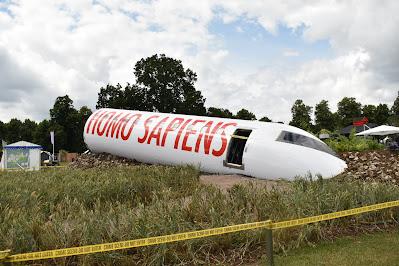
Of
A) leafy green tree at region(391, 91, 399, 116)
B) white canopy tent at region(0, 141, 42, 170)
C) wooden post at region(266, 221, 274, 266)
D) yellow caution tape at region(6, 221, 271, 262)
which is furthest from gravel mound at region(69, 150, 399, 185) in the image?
leafy green tree at region(391, 91, 399, 116)

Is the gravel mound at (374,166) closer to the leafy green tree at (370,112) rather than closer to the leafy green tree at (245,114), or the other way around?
the leafy green tree at (245,114)

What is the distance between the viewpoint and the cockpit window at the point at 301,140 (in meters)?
15.3

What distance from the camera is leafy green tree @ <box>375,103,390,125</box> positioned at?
96.0 metres

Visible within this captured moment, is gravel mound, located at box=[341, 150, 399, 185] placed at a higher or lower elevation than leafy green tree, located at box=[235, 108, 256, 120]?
lower

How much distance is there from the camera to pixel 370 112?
9825cm

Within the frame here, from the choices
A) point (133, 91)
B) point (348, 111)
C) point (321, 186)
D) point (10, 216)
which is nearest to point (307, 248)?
point (321, 186)

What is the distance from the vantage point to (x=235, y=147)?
1661cm

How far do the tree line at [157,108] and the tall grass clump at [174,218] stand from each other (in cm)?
5285

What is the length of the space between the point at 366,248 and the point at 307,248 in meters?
1.01

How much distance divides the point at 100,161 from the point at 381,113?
88182mm

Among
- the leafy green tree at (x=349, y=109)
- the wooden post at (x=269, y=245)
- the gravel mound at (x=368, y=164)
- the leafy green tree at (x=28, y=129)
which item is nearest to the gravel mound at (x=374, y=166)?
the gravel mound at (x=368, y=164)

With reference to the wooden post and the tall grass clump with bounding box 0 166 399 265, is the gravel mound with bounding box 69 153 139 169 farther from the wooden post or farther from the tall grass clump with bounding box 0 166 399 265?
the wooden post

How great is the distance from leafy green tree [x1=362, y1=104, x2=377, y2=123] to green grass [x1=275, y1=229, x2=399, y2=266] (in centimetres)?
9690

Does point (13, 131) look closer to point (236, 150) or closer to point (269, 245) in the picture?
point (236, 150)
